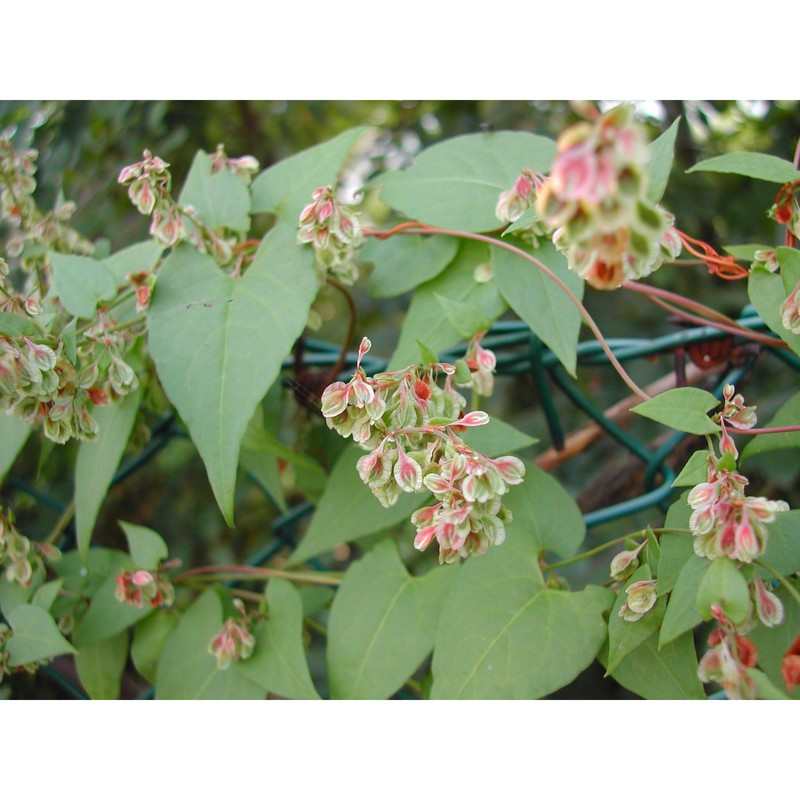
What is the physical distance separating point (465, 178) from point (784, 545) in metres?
0.46

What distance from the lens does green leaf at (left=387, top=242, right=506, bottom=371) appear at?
683 millimetres

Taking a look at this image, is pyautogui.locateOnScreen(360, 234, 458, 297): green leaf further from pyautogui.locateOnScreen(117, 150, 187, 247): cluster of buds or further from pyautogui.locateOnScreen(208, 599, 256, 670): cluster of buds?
pyautogui.locateOnScreen(208, 599, 256, 670): cluster of buds

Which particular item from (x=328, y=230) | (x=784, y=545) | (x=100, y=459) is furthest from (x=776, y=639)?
(x=100, y=459)

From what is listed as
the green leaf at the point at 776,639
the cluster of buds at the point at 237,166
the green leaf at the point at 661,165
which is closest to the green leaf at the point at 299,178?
the cluster of buds at the point at 237,166

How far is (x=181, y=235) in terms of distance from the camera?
0.69 m

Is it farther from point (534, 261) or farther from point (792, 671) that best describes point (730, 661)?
point (534, 261)

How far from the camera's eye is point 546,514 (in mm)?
682

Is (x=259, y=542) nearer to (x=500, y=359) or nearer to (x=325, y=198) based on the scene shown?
(x=500, y=359)

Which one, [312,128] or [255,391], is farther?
[312,128]

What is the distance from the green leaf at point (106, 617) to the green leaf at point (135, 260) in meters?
0.33

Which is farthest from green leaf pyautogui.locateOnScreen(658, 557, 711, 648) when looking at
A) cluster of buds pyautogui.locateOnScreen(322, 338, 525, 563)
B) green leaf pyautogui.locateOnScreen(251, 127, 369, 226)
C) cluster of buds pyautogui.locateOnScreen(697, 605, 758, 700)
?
green leaf pyautogui.locateOnScreen(251, 127, 369, 226)

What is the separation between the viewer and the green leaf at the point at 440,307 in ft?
2.24

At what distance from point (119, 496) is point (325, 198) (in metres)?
1.14

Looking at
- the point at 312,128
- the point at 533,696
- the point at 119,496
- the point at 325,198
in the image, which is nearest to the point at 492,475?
the point at 533,696
